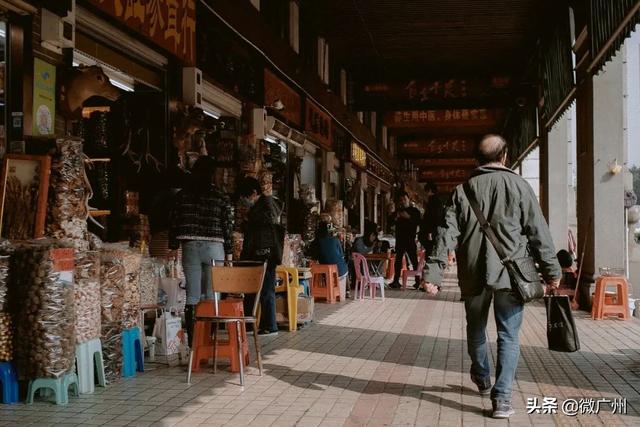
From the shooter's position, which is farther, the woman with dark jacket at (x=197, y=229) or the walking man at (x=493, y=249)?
the woman with dark jacket at (x=197, y=229)

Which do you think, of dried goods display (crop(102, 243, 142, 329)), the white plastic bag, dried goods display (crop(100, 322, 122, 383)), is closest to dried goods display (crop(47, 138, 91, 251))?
dried goods display (crop(102, 243, 142, 329))

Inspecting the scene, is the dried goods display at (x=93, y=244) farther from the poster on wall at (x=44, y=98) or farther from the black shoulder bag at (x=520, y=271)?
the black shoulder bag at (x=520, y=271)

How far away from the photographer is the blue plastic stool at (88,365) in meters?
5.71

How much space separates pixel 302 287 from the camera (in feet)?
33.3

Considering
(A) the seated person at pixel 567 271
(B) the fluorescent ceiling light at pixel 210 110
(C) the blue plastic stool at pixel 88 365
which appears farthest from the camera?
(A) the seated person at pixel 567 271

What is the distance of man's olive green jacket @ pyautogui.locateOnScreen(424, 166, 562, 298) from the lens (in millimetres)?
4973

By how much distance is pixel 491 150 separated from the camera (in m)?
5.24

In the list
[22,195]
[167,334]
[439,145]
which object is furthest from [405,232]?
[439,145]

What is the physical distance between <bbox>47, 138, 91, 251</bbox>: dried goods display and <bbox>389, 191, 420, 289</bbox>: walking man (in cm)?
987

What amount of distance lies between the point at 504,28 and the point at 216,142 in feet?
27.1

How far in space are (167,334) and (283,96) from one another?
7407 millimetres

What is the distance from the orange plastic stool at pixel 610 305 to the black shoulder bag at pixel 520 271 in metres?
5.54

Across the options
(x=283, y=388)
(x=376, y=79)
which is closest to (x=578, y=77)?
(x=283, y=388)

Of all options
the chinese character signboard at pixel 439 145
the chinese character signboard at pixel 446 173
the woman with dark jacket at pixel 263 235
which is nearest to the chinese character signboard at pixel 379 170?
the chinese character signboard at pixel 439 145
